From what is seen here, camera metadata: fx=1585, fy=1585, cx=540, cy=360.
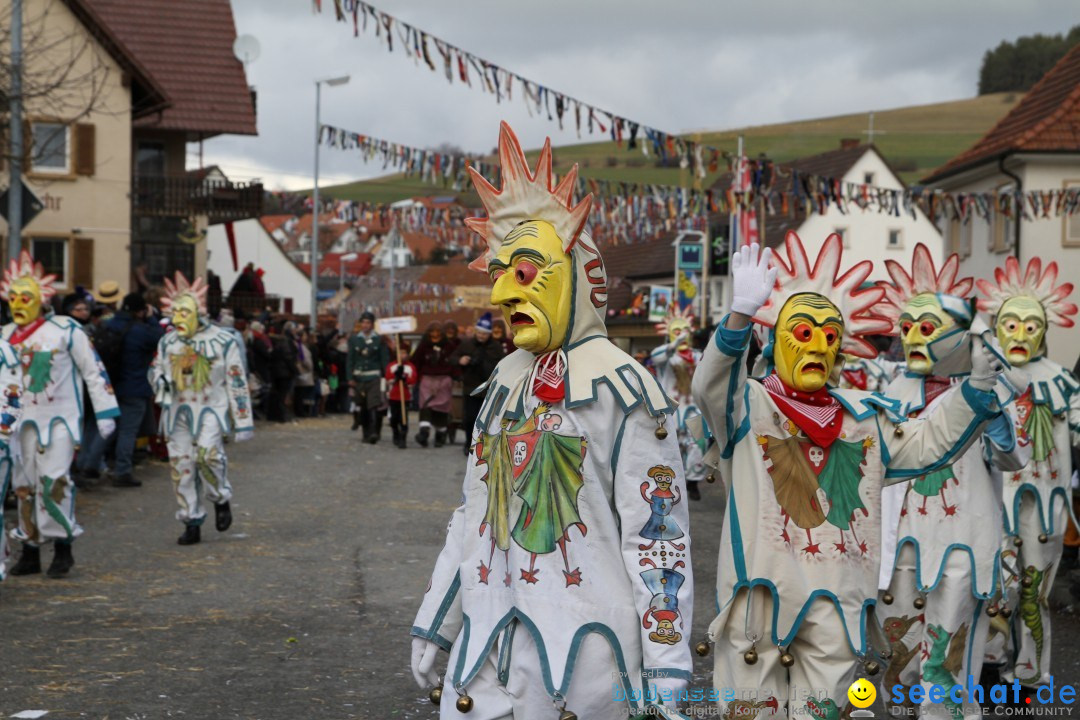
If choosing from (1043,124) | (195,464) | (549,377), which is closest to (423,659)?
(549,377)

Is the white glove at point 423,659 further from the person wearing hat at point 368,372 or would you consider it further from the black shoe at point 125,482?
the person wearing hat at point 368,372

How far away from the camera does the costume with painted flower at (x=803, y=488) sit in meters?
5.64

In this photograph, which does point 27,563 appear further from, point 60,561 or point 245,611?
point 245,611

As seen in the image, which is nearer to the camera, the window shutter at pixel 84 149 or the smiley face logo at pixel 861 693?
the smiley face logo at pixel 861 693

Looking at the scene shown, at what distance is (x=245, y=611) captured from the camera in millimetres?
10102

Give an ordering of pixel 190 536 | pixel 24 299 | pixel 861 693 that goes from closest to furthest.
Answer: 1. pixel 861 693
2. pixel 24 299
3. pixel 190 536

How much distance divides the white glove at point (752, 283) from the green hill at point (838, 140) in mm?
72291

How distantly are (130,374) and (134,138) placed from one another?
24.4 meters

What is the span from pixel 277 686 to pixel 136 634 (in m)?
1.65

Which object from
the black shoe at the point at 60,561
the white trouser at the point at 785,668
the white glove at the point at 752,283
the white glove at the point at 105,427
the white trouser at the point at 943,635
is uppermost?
the white glove at the point at 752,283

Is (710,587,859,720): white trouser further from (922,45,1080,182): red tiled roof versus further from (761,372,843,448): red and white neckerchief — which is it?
(922,45,1080,182): red tiled roof

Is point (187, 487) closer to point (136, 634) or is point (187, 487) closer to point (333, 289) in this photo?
point (136, 634)

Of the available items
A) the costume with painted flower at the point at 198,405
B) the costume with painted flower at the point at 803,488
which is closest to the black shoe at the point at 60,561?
the costume with painted flower at the point at 198,405

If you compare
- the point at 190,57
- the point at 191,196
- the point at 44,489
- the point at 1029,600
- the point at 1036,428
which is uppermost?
the point at 190,57
